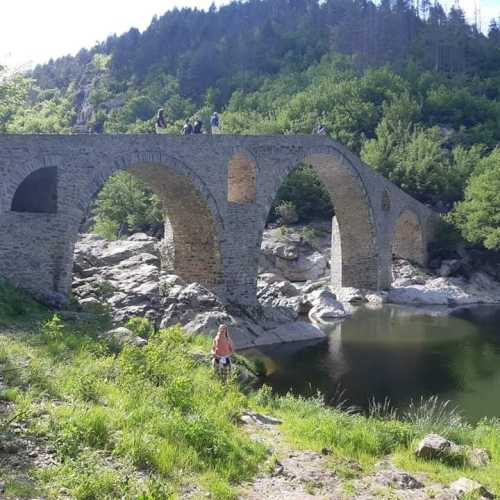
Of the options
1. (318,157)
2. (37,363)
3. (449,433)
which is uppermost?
(318,157)

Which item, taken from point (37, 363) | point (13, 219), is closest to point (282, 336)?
point (13, 219)

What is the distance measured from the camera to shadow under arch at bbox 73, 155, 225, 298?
57.6 feet

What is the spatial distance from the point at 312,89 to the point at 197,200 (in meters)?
36.0

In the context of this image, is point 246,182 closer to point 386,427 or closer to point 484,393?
point 484,393

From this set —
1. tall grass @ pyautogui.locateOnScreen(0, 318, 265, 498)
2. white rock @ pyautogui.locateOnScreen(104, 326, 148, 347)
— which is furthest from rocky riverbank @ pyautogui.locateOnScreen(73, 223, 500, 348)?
tall grass @ pyautogui.locateOnScreen(0, 318, 265, 498)

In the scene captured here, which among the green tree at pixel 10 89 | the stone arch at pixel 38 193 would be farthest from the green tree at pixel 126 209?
the stone arch at pixel 38 193

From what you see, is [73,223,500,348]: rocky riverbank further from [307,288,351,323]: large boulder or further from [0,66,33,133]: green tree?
[0,66,33,133]: green tree

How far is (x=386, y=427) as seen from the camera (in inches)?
295

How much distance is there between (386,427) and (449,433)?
45.5 inches

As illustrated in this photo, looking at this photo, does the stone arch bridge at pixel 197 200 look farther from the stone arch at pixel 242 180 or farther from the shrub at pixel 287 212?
the shrub at pixel 287 212

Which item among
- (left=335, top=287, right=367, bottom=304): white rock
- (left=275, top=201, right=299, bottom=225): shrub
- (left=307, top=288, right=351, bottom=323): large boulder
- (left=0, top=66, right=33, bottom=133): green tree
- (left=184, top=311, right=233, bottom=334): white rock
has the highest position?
(left=0, top=66, right=33, bottom=133): green tree

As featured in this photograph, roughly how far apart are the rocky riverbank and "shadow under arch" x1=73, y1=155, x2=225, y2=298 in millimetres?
1015

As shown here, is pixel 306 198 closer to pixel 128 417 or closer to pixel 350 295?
pixel 350 295

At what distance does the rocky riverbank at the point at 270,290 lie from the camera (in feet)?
49.1
